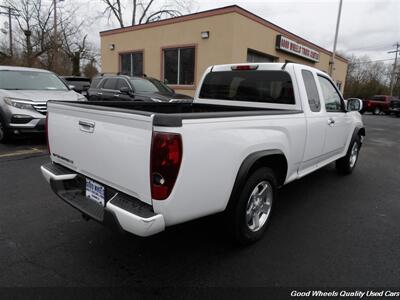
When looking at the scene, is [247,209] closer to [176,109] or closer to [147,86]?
[176,109]

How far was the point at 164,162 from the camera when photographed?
2037 mm

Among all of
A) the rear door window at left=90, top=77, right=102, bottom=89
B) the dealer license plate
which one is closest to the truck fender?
the dealer license plate

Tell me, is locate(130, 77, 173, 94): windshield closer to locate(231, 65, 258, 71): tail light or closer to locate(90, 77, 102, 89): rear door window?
locate(90, 77, 102, 89): rear door window

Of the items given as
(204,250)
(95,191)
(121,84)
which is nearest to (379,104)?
(121,84)

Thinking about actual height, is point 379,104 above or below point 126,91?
below

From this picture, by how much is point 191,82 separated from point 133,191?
13942 millimetres

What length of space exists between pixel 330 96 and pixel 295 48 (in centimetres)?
1487

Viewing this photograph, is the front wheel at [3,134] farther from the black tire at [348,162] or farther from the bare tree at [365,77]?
the bare tree at [365,77]

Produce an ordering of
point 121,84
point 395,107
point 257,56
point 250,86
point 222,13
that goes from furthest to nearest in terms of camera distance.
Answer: point 395,107
point 257,56
point 222,13
point 121,84
point 250,86

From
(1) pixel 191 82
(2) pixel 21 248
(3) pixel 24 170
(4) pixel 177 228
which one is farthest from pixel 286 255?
(1) pixel 191 82

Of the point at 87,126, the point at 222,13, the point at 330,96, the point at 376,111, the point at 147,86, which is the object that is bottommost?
the point at 376,111

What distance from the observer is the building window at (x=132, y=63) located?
59.1 feet

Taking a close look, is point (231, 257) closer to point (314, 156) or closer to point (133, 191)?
point (133, 191)

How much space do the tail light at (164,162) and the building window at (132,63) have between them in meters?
16.6
